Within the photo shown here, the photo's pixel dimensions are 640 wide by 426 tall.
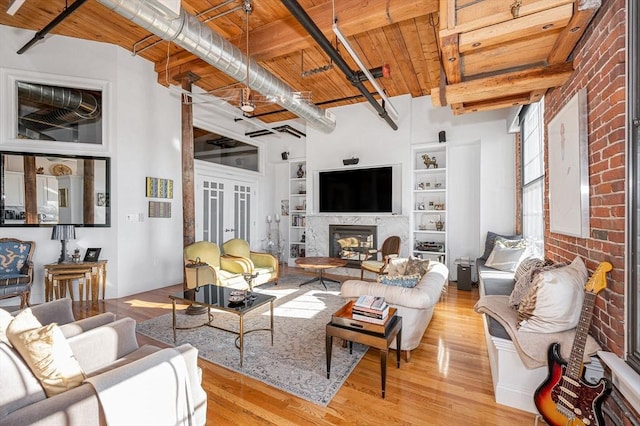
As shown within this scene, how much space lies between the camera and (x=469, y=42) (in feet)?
6.19

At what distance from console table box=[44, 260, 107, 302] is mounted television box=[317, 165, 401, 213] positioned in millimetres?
4148

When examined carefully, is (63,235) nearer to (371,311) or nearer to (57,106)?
(57,106)

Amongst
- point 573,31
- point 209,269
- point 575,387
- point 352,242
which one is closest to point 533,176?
point 573,31

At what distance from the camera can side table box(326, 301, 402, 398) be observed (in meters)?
2.10

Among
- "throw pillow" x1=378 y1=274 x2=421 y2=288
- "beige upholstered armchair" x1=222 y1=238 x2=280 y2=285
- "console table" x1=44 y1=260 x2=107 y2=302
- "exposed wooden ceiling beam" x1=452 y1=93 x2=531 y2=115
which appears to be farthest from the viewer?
"beige upholstered armchair" x1=222 y1=238 x2=280 y2=285

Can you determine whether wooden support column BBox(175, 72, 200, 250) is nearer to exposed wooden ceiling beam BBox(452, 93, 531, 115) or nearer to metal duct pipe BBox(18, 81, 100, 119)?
metal duct pipe BBox(18, 81, 100, 119)

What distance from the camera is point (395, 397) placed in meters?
2.09

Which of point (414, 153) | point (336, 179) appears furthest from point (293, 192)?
point (414, 153)

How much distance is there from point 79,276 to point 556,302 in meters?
5.38

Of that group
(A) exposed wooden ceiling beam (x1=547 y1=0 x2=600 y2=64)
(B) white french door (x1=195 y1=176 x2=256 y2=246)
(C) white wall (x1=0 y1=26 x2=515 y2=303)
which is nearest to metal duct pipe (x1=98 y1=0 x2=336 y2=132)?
(C) white wall (x1=0 y1=26 x2=515 y2=303)

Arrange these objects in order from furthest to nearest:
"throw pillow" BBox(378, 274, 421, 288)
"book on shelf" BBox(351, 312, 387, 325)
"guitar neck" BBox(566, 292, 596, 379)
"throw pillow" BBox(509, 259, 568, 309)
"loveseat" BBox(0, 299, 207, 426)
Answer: "throw pillow" BBox(378, 274, 421, 288) < "throw pillow" BBox(509, 259, 568, 309) < "book on shelf" BBox(351, 312, 387, 325) < "guitar neck" BBox(566, 292, 596, 379) < "loveseat" BBox(0, 299, 207, 426)

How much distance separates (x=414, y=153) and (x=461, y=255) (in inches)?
89.1

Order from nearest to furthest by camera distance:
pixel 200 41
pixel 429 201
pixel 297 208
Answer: pixel 200 41
pixel 429 201
pixel 297 208

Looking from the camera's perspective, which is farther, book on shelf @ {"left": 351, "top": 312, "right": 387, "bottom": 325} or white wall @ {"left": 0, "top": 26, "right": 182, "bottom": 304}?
white wall @ {"left": 0, "top": 26, "right": 182, "bottom": 304}
